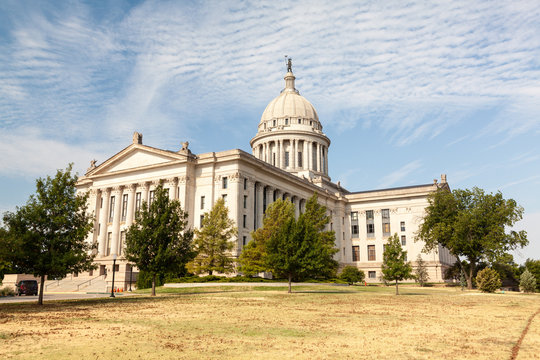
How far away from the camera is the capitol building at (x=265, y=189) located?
62219 millimetres

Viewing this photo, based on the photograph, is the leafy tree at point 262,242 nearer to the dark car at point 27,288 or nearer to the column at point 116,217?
the dark car at point 27,288

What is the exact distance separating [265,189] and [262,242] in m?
18.9

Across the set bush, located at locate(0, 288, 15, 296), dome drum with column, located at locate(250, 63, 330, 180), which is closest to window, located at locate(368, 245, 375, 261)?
dome drum with column, located at locate(250, 63, 330, 180)

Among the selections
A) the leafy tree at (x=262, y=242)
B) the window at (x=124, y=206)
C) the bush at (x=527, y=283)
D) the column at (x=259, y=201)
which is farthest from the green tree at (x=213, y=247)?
the bush at (x=527, y=283)

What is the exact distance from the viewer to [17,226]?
2711 centimetres

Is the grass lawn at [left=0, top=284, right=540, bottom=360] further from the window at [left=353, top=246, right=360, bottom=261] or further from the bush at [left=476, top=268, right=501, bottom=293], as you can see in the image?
the window at [left=353, top=246, right=360, bottom=261]

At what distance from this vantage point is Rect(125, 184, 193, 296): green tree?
118 feet

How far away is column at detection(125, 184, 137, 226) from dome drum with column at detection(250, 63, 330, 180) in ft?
118

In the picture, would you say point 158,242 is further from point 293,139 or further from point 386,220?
point 293,139

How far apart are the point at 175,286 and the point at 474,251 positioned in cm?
4183

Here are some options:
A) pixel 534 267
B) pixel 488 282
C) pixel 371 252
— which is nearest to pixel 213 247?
pixel 488 282

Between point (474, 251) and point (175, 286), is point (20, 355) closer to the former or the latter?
point (175, 286)

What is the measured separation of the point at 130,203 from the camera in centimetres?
6675

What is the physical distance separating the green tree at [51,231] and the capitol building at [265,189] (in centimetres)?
1086
